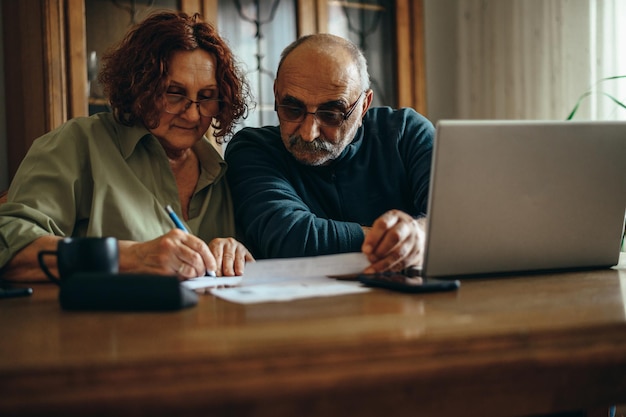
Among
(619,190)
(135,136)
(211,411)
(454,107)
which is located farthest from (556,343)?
(454,107)

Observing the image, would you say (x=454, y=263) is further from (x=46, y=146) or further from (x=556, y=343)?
(x=46, y=146)

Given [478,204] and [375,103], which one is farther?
[375,103]

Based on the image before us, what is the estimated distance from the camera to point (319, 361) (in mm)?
553

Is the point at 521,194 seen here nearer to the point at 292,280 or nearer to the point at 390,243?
the point at 390,243

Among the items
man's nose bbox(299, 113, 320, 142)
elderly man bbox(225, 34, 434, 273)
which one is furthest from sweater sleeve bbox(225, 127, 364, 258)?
man's nose bbox(299, 113, 320, 142)

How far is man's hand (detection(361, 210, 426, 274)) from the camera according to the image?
1.11m

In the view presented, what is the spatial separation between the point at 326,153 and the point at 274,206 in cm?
27

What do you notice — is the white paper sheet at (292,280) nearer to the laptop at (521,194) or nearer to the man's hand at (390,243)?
the man's hand at (390,243)

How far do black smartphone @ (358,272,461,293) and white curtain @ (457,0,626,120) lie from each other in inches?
82.4

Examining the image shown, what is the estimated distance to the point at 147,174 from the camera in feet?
5.28

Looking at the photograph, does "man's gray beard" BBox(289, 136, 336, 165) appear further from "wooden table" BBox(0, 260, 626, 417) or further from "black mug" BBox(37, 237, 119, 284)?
"wooden table" BBox(0, 260, 626, 417)

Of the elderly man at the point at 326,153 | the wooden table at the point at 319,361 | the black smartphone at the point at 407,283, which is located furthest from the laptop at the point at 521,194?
the elderly man at the point at 326,153

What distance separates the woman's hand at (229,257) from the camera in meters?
1.26

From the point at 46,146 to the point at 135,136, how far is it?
0.70 ft
